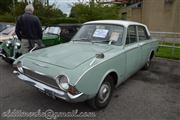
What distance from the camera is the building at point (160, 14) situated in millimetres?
17281

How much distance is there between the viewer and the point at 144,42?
209 inches

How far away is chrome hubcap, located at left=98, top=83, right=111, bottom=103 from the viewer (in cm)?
352

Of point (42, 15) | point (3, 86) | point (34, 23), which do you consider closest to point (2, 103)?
point (3, 86)

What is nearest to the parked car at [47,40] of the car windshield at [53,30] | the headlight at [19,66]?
the car windshield at [53,30]

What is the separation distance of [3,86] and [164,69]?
190 inches

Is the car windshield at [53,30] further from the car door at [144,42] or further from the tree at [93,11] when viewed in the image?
the tree at [93,11]

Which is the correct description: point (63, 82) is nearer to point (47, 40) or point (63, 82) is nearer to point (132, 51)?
point (132, 51)

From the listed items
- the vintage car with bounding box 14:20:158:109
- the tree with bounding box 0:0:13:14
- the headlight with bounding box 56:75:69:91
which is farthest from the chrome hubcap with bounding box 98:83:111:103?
the tree with bounding box 0:0:13:14

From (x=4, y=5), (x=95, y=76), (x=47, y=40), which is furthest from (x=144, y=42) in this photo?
(x=4, y=5)

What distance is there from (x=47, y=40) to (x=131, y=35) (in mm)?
3170

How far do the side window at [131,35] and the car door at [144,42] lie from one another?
277 millimetres

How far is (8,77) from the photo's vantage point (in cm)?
538

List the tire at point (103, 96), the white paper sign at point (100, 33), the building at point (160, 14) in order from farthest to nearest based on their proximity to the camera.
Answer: the building at point (160, 14) → the white paper sign at point (100, 33) → the tire at point (103, 96)

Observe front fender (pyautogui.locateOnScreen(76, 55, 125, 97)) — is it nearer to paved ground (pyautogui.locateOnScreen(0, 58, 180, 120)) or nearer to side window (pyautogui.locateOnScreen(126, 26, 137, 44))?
paved ground (pyautogui.locateOnScreen(0, 58, 180, 120))
